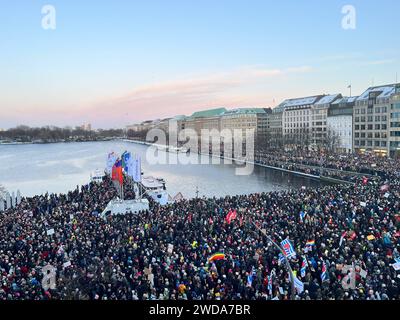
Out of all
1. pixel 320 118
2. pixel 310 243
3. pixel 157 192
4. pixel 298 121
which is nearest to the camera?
pixel 310 243

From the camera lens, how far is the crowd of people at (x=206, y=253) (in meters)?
10.2

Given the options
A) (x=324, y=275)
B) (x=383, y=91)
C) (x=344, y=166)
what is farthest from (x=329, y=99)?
(x=324, y=275)

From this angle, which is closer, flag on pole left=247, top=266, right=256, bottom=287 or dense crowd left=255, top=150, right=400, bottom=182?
flag on pole left=247, top=266, right=256, bottom=287

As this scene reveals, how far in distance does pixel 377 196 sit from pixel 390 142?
1646 inches

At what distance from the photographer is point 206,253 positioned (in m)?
12.5

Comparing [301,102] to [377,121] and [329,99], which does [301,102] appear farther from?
[377,121]

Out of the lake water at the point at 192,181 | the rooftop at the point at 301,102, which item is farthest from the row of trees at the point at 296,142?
the lake water at the point at 192,181

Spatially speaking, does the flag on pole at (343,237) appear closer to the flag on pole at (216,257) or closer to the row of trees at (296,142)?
the flag on pole at (216,257)

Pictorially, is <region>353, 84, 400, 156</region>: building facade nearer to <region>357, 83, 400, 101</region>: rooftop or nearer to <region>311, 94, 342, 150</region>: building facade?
<region>357, 83, 400, 101</region>: rooftop

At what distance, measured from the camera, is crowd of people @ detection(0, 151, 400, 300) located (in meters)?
10.2

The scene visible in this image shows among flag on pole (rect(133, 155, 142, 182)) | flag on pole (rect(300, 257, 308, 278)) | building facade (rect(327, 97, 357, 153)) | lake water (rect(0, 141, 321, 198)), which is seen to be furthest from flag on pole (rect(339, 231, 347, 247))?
building facade (rect(327, 97, 357, 153))

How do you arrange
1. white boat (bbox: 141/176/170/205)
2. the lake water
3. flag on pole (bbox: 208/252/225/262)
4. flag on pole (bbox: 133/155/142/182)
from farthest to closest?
1. the lake water
2. white boat (bbox: 141/176/170/205)
3. flag on pole (bbox: 133/155/142/182)
4. flag on pole (bbox: 208/252/225/262)
